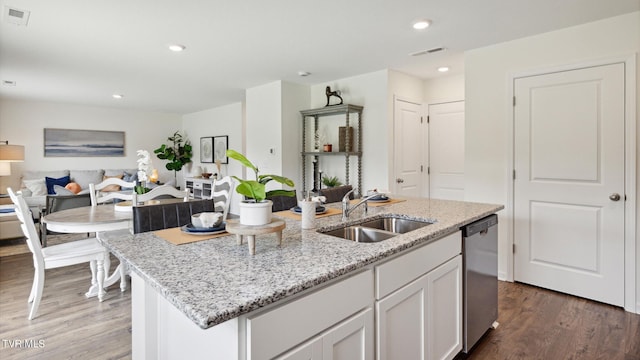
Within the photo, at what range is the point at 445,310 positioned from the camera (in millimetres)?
1846

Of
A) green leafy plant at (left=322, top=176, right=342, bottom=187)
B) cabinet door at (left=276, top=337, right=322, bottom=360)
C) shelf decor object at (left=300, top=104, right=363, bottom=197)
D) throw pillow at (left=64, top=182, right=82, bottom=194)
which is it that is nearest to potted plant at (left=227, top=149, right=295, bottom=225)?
cabinet door at (left=276, top=337, right=322, bottom=360)

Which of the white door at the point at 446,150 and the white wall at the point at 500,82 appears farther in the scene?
the white door at the point at 446,150

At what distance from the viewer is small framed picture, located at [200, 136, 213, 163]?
773 centimetres

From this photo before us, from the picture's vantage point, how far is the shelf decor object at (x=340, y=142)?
4488 millimetres

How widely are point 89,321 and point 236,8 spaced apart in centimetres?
259

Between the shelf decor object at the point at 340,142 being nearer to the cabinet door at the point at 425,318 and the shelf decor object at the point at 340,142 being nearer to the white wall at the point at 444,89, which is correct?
the white wall at the point at 444,89

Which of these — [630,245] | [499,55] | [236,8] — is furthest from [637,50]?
[236,8]

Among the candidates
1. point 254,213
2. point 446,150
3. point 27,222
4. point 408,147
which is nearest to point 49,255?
point 27,222

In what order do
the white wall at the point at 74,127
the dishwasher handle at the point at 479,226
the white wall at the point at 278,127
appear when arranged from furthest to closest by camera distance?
the white wall at the point at 74,127 < the white wall at the point at 278,127 < the dishwasher handle at the point at 479,226

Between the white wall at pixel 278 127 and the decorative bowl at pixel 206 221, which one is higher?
the white wall at pixel 278 127

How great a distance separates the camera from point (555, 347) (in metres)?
2.22

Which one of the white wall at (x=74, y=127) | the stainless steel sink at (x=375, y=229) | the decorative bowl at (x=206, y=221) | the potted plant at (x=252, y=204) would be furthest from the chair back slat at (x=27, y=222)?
the white wall at (x=74, y=127)

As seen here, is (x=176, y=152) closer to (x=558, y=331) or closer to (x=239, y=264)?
(x=239, y=264)

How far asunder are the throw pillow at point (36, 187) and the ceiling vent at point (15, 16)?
177 inches
